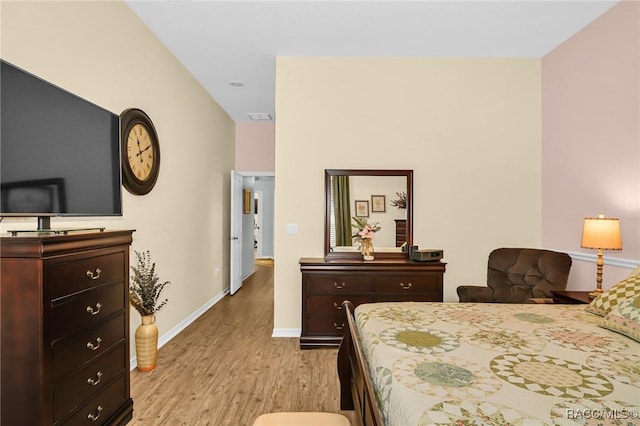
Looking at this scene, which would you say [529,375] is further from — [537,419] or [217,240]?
[217,240]

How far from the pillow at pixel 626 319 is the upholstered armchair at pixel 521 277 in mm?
1169

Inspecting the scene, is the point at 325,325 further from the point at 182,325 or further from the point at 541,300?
the point at 541,300

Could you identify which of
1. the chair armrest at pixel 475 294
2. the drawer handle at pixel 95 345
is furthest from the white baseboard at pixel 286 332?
the drawer handle at pixel 95 345

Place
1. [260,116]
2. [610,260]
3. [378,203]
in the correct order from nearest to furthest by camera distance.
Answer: [610,260]
[378,203]
[260,116]

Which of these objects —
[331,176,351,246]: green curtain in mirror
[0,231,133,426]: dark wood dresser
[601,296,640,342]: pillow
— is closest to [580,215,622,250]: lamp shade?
[601,296,640,342]: pillow

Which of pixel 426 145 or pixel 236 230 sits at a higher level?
pixel 426 145

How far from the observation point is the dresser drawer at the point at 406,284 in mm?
3684

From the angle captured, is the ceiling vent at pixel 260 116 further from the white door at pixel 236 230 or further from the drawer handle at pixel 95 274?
the drawer handle at pixel 95 274

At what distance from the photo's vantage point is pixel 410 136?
408 cm

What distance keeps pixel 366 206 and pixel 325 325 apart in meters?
1.29

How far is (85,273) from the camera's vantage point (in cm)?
188

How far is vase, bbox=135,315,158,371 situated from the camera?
3127mm

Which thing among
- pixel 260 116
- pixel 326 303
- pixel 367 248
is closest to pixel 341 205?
pixel 367 248

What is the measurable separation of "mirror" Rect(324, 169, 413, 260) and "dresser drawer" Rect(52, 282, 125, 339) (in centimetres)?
222
